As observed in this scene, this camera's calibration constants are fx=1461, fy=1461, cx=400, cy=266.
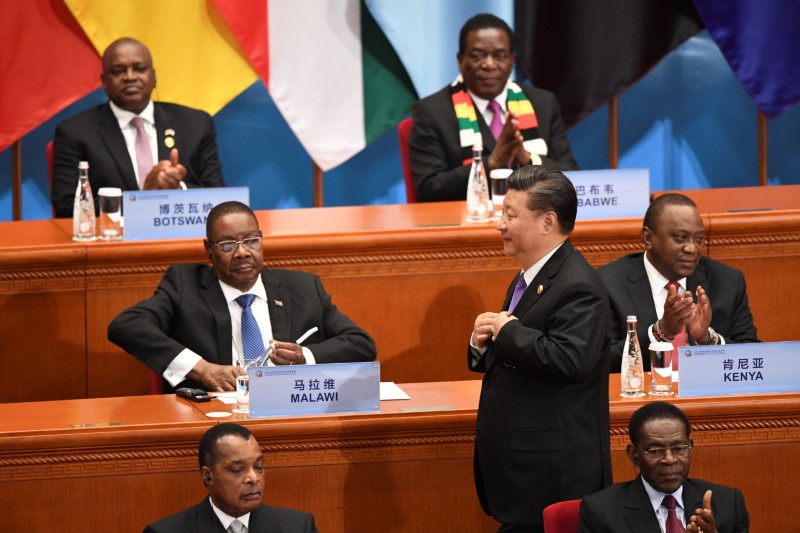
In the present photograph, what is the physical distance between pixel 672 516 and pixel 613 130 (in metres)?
3.75

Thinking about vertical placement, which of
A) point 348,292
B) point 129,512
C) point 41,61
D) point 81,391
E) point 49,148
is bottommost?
point 129,512

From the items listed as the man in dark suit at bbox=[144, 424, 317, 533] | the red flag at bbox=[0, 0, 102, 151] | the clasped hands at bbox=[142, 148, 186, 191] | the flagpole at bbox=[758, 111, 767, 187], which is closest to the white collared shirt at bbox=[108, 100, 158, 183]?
the clasped hands at bbox=[142, 148, 186, 191]

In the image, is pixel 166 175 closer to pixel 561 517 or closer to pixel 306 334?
pixel 306 334

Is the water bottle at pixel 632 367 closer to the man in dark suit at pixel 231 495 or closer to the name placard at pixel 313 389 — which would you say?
the name placard at pixel 313 389

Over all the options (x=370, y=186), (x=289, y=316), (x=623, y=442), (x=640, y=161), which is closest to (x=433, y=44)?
(x=370, y=186)

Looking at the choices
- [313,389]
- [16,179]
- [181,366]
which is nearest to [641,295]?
[313,389]

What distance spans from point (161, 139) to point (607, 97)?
90.9 inches

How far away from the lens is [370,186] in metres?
7.15

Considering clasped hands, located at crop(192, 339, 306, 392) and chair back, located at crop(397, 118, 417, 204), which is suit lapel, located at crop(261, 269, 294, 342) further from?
chair back, located at crop(397, 118, 417, 204)

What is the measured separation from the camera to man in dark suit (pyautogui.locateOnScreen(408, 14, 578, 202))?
5.90m

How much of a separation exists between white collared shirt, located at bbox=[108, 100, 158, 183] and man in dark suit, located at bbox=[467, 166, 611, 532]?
2446 millimetres

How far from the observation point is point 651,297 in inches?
187

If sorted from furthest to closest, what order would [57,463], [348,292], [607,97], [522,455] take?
Answer: [607,97]
[348,292]
[57,463]
[522,455]

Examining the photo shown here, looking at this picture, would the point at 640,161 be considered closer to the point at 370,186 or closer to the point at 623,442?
the point at 370,186
